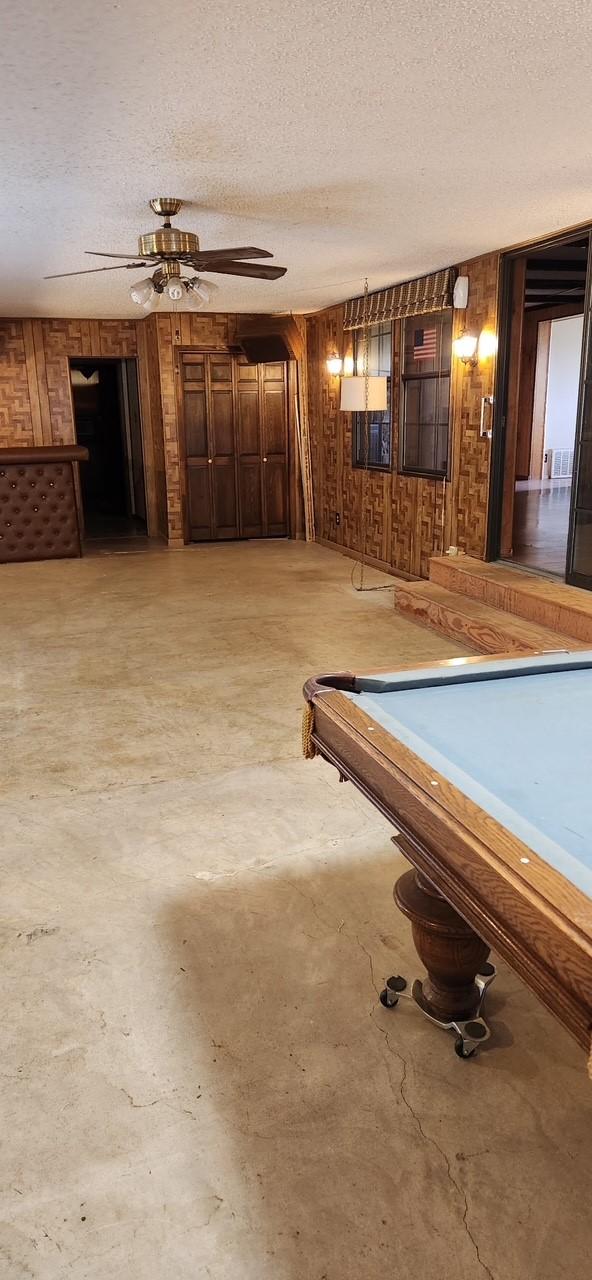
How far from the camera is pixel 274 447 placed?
387 inches

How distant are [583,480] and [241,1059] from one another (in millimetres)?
4346

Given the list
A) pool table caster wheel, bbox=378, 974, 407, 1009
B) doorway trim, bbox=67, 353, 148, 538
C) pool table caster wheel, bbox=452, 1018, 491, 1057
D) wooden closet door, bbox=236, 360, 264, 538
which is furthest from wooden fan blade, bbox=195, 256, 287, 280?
doorway trim, bbox=67, 353, 148, 538

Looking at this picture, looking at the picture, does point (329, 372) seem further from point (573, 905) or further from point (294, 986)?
point (573, 905)

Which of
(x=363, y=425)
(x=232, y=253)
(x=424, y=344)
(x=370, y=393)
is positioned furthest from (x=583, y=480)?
(x=363, y=425)

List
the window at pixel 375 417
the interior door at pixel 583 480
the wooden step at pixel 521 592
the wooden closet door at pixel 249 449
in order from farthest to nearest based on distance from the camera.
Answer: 1. the wooden closet door at pixel 249 449
2. the window at pixel 375 417
3. the interior door at pixel 583 480
4. the wooden step at pixel 521 592

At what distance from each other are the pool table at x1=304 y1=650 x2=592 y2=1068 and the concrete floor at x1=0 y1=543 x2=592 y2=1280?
227 millimetres

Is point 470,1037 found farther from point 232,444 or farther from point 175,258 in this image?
point 232,444

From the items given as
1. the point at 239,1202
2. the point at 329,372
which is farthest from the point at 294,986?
the point at 329,372

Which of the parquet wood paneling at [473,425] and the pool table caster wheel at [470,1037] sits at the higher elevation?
the parquet wood paneling at [473,425]

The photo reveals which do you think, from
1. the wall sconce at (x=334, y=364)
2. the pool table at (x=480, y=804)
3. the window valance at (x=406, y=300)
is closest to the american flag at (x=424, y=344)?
the window valance at (x=406, y=300)

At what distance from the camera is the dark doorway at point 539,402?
607 cm

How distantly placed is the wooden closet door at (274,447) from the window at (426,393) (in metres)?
2.54

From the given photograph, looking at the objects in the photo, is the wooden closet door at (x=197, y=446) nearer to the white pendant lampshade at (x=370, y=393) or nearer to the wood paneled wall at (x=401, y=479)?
the wood paneled wall at (x=401, y=479)

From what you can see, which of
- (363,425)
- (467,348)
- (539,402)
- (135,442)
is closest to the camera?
(467,348)
